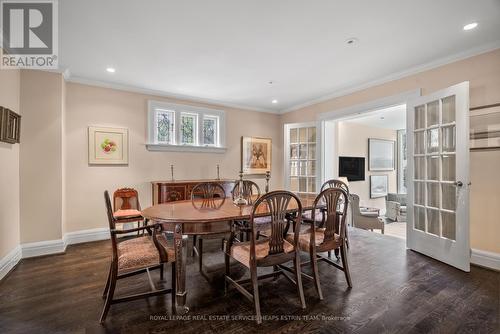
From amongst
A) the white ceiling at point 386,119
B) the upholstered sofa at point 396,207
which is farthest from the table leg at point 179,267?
the upholstered sofa at point 396,207

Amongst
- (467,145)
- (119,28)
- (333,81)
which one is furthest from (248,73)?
(467,145)

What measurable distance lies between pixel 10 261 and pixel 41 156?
1.30 m

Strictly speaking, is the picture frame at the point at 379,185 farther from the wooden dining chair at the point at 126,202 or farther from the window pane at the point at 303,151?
the wooden dining chair at the point at 126,202

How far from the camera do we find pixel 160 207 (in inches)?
94.6

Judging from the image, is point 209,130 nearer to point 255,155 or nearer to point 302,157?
point 255,155

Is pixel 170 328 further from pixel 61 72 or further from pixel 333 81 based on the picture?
pixel 333 81

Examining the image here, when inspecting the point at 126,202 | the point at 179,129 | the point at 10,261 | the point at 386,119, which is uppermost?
the point at 386,119

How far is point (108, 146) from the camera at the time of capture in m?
3.80

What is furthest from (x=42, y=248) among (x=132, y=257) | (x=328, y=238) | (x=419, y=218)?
(x=419, y=218)


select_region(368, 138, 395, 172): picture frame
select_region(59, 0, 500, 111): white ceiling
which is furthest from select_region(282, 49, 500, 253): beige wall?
select_region(368, 138, 395, 172): picture frame

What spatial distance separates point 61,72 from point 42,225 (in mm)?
2088

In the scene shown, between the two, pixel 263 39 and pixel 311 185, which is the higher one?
pixel 263 39

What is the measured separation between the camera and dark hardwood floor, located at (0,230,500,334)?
1.71 meters

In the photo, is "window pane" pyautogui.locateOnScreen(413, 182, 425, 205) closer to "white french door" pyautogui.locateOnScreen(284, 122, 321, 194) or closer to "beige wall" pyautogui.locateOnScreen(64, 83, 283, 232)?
"white french door" pyautogui.locateOnScreen(284, 122, 321, 194)
